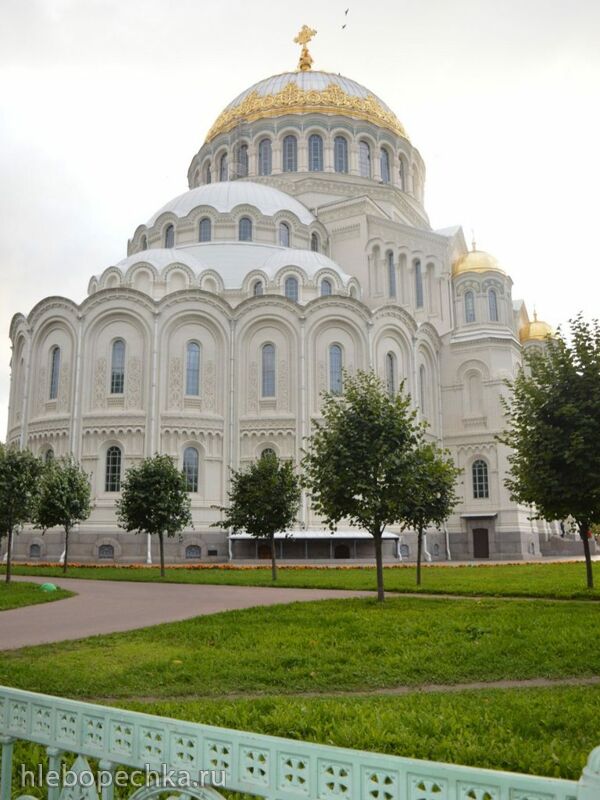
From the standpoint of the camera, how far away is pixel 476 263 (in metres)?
54.1

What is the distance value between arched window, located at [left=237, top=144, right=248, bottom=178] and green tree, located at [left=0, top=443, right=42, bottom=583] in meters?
41.9

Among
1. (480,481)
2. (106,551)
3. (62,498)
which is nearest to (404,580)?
(62,498)

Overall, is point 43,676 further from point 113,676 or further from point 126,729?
point 126,729

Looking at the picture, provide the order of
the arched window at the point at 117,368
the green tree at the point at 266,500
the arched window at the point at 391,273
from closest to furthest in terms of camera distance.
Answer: the green tree at the point at 266,500 < the arched window at the point at 117,368 < the arched window at the point at 391,273

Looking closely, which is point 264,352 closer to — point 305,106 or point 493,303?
point 493,303

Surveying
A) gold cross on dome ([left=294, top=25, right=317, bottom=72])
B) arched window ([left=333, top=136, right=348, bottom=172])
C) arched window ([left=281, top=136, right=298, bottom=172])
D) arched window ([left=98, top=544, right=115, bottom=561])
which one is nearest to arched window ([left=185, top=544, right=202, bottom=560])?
arched window ([left=98, top=544, right=115, bottom=561])

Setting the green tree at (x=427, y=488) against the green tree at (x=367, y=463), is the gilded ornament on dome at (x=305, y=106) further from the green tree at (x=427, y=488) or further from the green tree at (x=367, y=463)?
the green tree at (x=367, y=463)

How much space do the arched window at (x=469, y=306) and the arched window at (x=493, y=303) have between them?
125cm

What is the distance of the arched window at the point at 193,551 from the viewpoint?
3925cm

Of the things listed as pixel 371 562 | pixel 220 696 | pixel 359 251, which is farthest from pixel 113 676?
pixel 359 251

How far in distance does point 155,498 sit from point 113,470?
1238cm

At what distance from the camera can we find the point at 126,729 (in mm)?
3246

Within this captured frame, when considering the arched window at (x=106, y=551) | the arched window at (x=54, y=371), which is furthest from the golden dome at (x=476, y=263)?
the arched window at (x=106, y=551)

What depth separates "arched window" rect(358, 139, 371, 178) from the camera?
6012 cm
